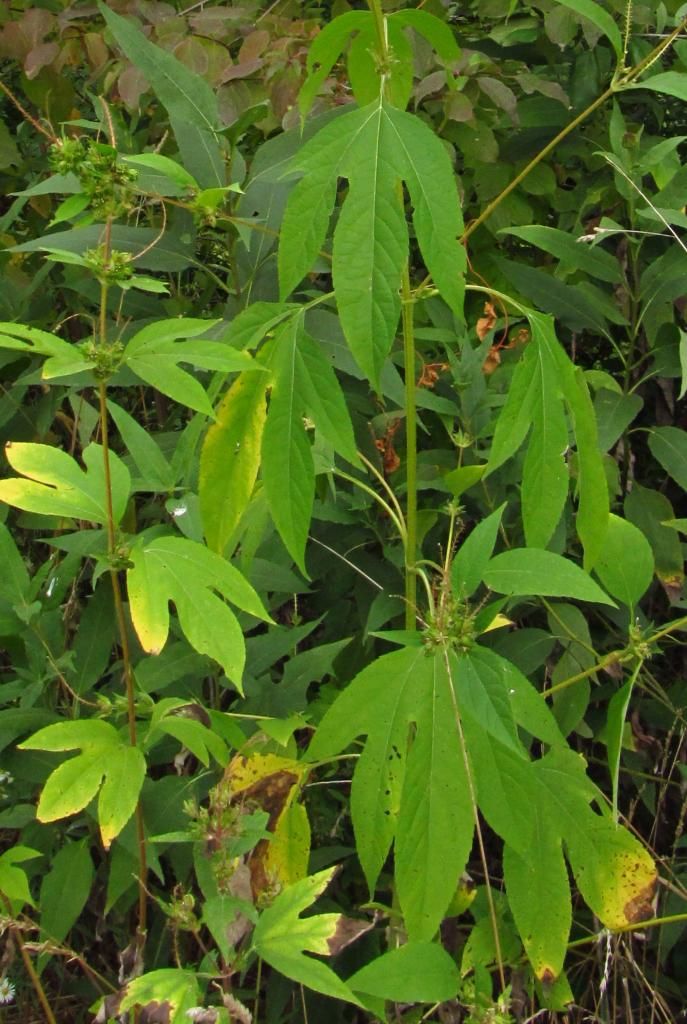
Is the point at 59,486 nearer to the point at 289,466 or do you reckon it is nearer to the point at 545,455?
the point at 289,466

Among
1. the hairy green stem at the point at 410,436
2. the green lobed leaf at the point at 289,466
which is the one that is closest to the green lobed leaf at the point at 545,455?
the hairy green stem at the point at 410,436

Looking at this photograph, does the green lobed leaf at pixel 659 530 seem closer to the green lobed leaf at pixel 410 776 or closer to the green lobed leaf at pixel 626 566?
the green lobed leaf at pixel 626 566

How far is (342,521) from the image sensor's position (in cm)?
170

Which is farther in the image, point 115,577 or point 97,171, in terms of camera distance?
point 115,577

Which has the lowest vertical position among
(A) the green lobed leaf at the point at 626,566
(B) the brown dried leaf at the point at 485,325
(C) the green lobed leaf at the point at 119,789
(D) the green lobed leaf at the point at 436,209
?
(A) the green lobed leaf at the point at 626,566

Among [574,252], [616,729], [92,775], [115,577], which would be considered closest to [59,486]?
[115,577]

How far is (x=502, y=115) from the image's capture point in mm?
2061

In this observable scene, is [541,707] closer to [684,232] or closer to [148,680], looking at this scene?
[148,680]

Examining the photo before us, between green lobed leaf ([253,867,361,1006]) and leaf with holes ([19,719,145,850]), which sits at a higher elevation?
leaf with holes ([19,719,145,850])

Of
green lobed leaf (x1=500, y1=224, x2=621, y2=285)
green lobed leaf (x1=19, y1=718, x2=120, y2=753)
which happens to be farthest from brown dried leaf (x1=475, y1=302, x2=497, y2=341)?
green lobed leaf (x1=19, y1=718, x2=120, y2=753)

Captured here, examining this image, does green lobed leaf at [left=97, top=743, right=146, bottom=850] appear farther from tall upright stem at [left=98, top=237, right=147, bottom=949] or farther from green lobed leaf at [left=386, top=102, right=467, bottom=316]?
green lobed leaf at [left=386, top=102, right=467, bottom=316]

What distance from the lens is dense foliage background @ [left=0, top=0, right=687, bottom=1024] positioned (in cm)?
118

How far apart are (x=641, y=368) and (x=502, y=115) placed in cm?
54

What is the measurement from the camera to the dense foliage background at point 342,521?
1.18 metres
